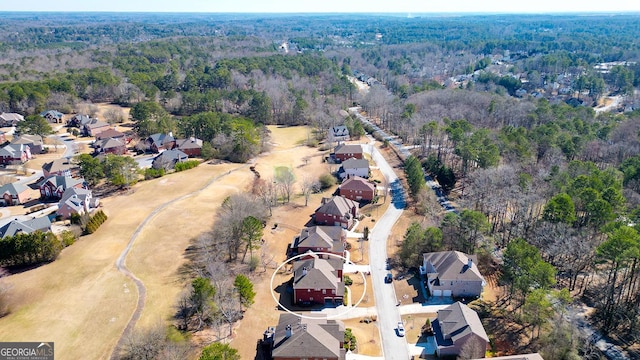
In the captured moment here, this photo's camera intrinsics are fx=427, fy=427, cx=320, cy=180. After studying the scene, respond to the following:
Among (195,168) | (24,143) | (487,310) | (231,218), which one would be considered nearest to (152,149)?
(195,168)

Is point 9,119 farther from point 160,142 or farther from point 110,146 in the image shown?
point 160,142

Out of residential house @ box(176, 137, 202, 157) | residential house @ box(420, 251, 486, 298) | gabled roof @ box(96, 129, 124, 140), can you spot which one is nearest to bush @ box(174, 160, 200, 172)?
residential house @ box(176, 137, 202, 157)

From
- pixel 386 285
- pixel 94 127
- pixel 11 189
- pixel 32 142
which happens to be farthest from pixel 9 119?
pixel 386 285

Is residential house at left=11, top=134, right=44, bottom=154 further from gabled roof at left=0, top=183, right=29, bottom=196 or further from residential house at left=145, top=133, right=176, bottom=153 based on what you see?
gabled roof at left=0, top=183, right=29, bottom=196

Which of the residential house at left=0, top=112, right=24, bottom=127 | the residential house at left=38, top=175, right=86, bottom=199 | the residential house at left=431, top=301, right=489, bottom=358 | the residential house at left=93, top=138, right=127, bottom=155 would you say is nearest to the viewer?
A: the residential house at left=431, top=301, right=489, bottom=358

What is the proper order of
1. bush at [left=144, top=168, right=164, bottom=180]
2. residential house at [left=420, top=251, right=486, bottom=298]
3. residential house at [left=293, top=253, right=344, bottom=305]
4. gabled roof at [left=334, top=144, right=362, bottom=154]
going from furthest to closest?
gabled roof at [left=334, top=144, right=362, bottom=154]
bush at [left=144, top=168, right=164, bottom=180]
residential house at [left=420, top=251, right=486, bottom=298]
residential house at [left=293, top=253, right=344, bottom=305]
